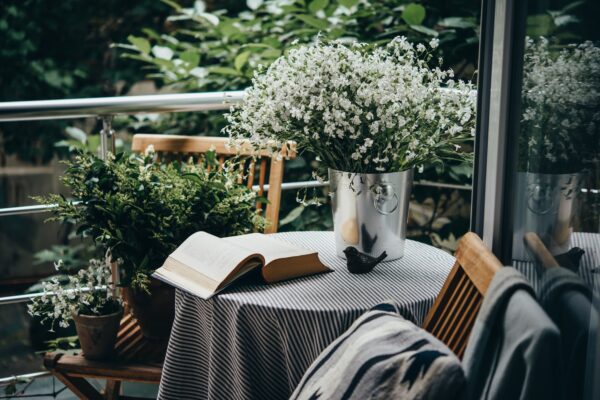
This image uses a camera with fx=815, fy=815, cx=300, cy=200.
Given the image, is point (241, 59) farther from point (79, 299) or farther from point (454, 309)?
point (454, 309)

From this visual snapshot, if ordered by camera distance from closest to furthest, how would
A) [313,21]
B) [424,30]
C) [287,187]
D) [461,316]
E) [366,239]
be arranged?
[461,316]
[366,239]
[287,187]
[424,30]
[313,21]

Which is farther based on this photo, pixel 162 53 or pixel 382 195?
pixel 162 53

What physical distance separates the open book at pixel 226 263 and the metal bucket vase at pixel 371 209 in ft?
0.39

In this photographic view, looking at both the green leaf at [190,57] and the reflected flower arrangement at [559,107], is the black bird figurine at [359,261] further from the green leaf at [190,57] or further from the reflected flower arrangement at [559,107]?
the green leaf at [190,57]

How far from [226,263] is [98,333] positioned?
59 cm

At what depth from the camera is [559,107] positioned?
1457 mm

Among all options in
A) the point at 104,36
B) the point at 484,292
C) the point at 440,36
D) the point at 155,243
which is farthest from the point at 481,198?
the point at 104,36

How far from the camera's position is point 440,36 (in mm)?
3342

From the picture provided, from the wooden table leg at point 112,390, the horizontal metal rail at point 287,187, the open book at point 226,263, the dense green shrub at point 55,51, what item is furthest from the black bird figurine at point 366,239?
the dense green shrub at point 55,51

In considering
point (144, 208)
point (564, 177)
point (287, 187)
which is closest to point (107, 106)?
point (144, 208)

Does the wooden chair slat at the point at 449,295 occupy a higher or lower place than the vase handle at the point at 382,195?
lower

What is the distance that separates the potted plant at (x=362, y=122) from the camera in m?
1.94

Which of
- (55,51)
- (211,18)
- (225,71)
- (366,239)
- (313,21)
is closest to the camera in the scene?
(366,239)

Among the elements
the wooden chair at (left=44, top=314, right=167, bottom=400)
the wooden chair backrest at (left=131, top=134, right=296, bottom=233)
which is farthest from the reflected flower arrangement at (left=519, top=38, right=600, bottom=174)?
the wooden chair at (left=44, top=314, right=167, bottom=400)
